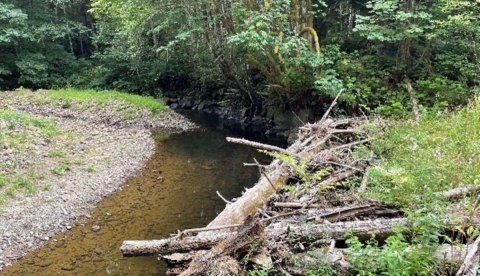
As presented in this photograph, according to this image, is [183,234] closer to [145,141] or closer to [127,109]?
[145,141]

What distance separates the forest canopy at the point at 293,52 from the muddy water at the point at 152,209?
4179mm

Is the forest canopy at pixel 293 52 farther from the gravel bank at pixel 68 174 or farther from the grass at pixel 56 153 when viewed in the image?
the grass at pixel 56 153

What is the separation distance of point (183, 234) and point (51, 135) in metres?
10.6

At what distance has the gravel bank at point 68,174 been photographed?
8.20m

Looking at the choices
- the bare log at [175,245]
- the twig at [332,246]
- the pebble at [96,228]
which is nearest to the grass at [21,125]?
the pebble at [96,228]

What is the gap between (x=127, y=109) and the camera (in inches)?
797

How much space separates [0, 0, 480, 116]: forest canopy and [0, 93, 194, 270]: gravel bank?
4.51 meters

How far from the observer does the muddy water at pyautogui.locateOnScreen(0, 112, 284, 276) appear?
7141 mm

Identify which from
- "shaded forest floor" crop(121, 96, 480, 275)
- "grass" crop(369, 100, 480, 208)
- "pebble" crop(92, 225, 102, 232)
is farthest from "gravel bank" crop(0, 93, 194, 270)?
"grass" crop(369, 100, 480, 208)

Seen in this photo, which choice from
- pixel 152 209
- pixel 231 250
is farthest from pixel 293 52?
pixel 231 250

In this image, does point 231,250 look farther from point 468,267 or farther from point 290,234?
point 468,267

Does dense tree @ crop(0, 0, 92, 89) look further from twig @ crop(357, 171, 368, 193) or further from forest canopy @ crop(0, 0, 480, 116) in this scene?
twig @ crop(357, 171, 368, 193)

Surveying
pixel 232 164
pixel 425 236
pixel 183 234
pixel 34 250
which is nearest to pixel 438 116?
pixel 232 164

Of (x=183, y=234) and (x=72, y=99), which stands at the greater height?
(x=183, y=234)
